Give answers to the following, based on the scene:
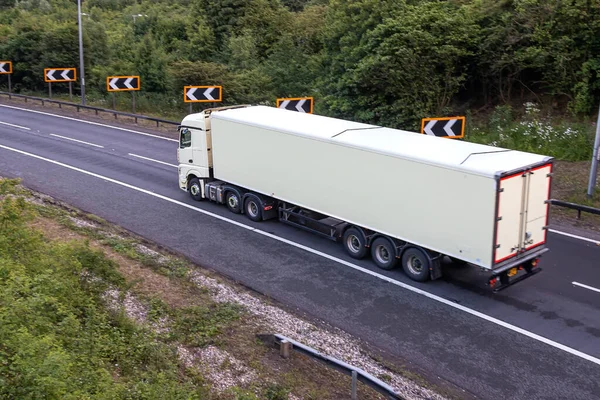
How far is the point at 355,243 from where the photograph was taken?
51.0ft

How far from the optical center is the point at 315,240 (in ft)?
55.2

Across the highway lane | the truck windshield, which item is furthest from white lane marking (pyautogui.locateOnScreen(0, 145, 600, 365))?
the highway lane

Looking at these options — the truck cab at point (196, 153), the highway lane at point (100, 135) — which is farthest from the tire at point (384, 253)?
the highway lane at point (100, 135)

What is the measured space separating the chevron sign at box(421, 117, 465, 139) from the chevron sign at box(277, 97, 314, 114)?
18.2ft

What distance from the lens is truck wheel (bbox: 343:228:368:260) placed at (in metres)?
15.2

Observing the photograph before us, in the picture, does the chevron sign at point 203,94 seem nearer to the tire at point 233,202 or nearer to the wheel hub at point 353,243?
the tire at point 233,202

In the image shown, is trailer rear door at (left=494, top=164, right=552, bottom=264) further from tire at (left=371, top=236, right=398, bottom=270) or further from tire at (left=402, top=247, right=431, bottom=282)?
tire at (left=371, top=236, right=398, bottom=270)

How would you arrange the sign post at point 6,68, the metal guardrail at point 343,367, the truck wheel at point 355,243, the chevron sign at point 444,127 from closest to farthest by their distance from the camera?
the metal guardrail at point 343,367
the truck wheel at point 355,243
the chevron sign at point 444,127
the sign post at point 6,68

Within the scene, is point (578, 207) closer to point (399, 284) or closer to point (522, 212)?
point (522, 212)

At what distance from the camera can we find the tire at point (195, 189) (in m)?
19.8

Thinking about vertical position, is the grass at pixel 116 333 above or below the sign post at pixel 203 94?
below

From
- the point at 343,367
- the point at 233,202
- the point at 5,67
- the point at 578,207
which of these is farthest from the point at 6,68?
the point at 343,367

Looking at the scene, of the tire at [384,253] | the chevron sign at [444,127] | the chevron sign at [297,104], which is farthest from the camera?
the chevron sign at [297,104]

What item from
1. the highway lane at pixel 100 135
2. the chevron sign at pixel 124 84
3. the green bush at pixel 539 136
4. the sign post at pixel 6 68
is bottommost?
the highway lane at pixel 100 135
